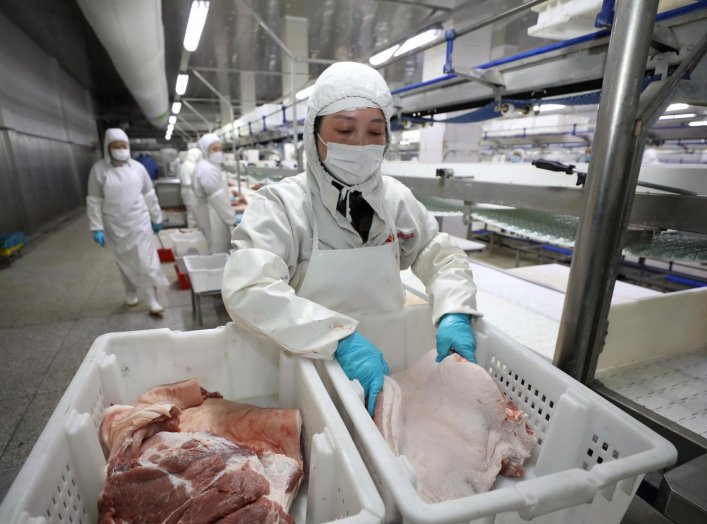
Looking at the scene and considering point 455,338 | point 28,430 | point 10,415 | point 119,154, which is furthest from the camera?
point 119,154

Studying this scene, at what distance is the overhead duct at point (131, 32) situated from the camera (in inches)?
127

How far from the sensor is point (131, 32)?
3.73m

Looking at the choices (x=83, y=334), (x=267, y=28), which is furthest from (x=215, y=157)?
(x=83, y=334)

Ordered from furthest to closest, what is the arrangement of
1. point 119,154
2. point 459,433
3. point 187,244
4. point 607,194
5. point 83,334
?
point 187,244 < point 119,154 < point 83,334 < point 459,433 < point 607,194

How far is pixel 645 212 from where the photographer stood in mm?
1235

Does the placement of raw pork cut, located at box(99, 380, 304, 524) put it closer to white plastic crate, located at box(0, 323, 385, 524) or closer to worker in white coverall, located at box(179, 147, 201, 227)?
white plastic crate, located at box(0, 323, 385, 524)

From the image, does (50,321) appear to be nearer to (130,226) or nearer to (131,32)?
(130,226)

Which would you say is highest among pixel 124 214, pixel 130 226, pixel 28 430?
pixel 124 214

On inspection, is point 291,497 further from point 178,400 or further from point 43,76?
point 43,76

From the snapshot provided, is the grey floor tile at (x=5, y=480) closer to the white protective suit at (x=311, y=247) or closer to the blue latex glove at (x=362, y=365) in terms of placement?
the white protective suit at (x=311, y=247)

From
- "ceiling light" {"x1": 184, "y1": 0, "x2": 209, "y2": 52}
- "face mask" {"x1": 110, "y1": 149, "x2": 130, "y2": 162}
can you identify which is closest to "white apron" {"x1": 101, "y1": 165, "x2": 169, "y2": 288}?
"face mask" {"x1": 110, "y1": 149, "x2": 130, "y2": 162}

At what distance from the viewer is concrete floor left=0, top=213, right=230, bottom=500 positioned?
2.41 meters

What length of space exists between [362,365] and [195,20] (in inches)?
139

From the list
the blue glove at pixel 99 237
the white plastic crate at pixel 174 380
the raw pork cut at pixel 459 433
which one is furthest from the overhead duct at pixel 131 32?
the raw pork cut at pixel 459 433
